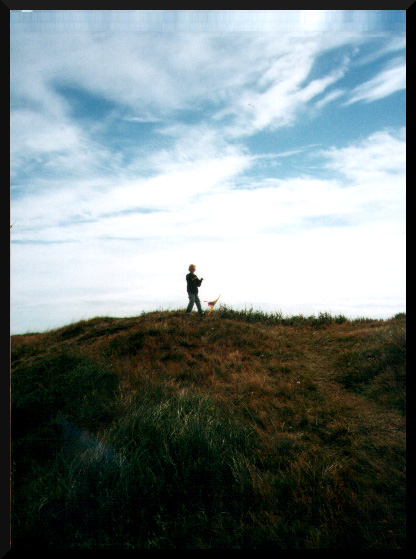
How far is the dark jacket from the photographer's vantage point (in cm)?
1448

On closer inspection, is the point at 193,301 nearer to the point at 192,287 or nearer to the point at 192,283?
the point at 192,287

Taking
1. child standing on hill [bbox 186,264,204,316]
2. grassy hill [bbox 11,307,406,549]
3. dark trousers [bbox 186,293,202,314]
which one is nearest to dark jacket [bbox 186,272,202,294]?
child standing on hill [bbox 186,264,204,316]

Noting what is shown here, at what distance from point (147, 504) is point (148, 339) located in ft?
22.7

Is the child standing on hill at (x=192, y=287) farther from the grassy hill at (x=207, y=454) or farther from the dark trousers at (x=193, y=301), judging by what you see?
the grassy hill at (x=207, y=454)

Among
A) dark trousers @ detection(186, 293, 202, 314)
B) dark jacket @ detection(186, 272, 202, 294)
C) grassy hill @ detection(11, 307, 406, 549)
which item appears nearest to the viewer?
grassy hill @ detection(11, 307, 406, 549)

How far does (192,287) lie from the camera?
573 inches

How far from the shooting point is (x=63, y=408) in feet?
19.1

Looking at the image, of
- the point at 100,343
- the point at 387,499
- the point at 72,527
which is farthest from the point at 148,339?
the point at 387,499

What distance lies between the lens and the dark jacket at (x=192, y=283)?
570 inches

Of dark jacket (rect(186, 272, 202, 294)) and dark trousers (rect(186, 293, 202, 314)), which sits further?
dark trousers (rect(186, 293, 202, 314))

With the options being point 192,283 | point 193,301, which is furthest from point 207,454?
point 193,301

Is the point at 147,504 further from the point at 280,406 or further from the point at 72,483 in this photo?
the point at 280,406

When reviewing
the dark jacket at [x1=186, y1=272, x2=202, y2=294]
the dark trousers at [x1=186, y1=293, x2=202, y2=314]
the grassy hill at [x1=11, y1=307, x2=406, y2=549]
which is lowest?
the grassy hill at [x1=11, y1=307, x2=406, y2=549]

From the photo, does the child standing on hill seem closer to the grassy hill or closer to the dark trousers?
the dark trousers
